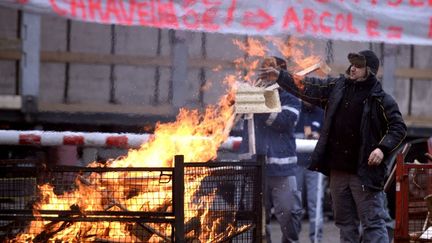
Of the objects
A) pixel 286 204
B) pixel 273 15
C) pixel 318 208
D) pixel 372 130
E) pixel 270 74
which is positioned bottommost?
pixel 318 208

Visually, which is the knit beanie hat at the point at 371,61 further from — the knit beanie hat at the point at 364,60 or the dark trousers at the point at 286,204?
the dark trousers at the point at 286,204

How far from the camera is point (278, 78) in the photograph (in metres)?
7.04

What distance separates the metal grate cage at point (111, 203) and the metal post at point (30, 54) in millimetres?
4174

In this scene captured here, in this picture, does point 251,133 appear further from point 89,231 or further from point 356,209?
point 89,231

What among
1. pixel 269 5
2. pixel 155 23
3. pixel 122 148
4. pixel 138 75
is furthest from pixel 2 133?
pixel 269 5

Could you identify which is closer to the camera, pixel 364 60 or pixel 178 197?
pixel 178 197

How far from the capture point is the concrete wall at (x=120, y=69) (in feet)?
34.1

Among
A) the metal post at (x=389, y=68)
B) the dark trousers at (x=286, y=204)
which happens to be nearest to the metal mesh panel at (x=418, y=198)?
the dark trousers at (x=286, y=204)

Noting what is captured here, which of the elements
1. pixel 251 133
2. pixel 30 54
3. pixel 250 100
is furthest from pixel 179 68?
pixel 250 100

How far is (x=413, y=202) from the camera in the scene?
23.3 feet

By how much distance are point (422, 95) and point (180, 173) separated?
671cm

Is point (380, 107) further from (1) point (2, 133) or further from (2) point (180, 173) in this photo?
(1) point (2, 133)

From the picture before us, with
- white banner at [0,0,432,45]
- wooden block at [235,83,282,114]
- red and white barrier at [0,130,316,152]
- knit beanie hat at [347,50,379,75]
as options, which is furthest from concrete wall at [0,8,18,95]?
knit beanie hat at [347,50,379,75]

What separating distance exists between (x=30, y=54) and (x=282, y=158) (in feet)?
12.5
